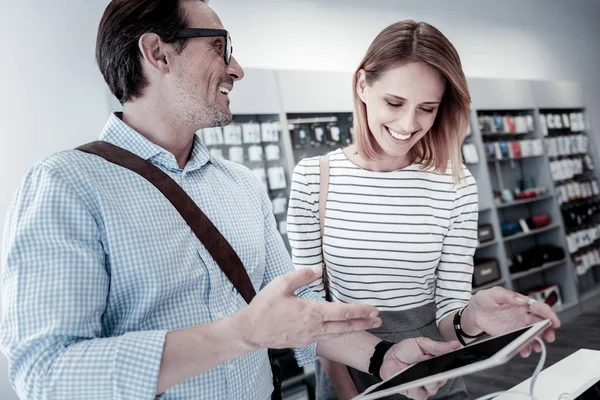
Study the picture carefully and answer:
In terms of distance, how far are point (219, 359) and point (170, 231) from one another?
1.20ft

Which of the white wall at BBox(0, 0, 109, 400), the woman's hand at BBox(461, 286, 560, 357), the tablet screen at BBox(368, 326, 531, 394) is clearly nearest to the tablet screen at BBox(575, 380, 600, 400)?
the woman's hand at BBox(461, 286, 560, 357)

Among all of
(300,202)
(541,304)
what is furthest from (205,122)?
(541,304)

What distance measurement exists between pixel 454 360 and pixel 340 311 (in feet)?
1.04

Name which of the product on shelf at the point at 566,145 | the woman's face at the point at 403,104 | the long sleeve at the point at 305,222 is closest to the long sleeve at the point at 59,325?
the long sleeve at the point at 305,222

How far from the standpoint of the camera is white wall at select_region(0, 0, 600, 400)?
11.4 feet

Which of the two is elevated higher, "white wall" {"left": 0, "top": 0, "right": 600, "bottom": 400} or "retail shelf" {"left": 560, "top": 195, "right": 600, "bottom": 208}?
"white wall" {"left": 0, "top": 0, "right": 600, "bottom": 400}

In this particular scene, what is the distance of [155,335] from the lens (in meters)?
0.92

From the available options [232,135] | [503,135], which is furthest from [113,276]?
[503,135]

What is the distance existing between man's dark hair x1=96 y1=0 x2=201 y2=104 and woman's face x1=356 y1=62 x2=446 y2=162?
66 cm

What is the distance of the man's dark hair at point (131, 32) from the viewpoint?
4.31 feet

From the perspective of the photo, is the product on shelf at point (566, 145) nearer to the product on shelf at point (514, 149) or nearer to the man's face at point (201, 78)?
the product on shelf at point (514, 149)

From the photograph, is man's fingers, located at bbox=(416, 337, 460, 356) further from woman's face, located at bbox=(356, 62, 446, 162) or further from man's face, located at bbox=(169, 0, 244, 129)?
man's face, located at bbox=(169, 0, 244, 129)

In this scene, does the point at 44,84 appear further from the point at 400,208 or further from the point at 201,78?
the point at 400,208

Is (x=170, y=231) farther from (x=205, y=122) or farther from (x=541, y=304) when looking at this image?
(x=541, y=304)
